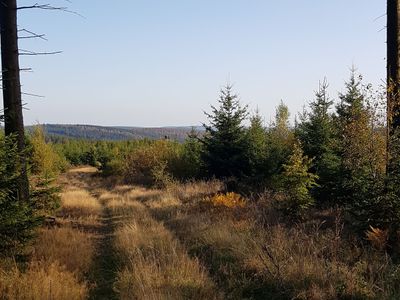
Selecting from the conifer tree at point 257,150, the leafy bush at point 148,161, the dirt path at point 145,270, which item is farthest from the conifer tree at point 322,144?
the leafy bush at point 148,161

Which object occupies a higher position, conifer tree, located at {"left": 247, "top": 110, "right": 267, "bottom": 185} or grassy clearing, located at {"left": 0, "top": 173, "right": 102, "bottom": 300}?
conifer tree, located at {"left": 247, "top": 110, "right": 267, "bottom": 185}

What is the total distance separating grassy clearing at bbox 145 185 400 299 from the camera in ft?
20.0

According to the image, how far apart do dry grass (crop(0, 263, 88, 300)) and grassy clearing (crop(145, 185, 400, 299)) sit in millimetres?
2184

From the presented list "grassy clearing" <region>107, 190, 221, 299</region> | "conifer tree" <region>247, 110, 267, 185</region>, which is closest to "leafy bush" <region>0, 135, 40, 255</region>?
"grassy clearing" <region>107, 190, 221, 299</region>

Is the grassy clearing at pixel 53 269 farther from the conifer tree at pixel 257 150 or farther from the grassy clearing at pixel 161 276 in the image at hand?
the conifer tree at pixel 257 150

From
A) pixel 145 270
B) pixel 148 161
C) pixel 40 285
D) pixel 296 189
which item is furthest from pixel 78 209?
pixel 148 161

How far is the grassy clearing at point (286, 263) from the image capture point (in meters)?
6.10

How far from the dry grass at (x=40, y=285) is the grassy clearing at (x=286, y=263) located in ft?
7.17

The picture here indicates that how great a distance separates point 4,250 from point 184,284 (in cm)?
318

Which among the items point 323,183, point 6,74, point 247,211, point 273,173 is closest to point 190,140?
point 273,173

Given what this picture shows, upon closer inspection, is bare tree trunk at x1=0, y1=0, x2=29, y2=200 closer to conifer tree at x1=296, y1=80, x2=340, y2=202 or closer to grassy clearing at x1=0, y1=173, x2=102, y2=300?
grassy clearing at x1=0, y1=173, x2=102, y2=300

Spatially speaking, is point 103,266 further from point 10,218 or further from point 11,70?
point 11,70

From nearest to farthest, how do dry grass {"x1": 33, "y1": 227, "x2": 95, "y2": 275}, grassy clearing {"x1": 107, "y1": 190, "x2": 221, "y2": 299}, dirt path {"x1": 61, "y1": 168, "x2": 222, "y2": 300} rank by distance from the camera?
grassy clearing {"x1": 107, "y1": 190, "x2": 221, "y2": 299}, dirt path {"x1": 61, "y1": 168, "x2": 222, "y2": 300}, dry grass {"x1": 33, "y1": 227, "x2": 95, "y2": 275}

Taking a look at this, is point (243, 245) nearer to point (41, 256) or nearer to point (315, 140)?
point (41, 256)
